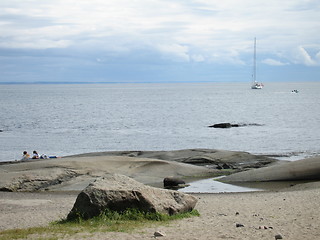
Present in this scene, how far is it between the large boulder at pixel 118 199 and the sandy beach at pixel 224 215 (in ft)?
2.47

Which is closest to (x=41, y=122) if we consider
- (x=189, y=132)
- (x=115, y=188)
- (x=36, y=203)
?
(x=189, y=132)

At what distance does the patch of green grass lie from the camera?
40.1 ft

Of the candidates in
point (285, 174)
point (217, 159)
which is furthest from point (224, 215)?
point (217, 159)

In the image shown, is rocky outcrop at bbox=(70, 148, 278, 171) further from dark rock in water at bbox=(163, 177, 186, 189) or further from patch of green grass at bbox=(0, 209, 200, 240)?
patch of green grass at bbox=(0, 209, 200, 240)

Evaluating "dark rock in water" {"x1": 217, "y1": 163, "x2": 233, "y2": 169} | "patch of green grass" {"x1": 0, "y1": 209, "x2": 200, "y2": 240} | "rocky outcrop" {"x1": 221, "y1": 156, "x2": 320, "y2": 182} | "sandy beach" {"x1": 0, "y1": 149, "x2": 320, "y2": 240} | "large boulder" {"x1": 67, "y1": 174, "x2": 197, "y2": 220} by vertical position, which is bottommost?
"dark rock in water" {"x1": 217, "y1": 163, "x2": 233, "y2": 169}

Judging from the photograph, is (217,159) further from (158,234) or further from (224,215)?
(158,234)

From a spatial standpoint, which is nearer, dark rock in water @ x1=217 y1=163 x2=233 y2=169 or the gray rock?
the gray rock

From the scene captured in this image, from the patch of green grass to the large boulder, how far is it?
161mm

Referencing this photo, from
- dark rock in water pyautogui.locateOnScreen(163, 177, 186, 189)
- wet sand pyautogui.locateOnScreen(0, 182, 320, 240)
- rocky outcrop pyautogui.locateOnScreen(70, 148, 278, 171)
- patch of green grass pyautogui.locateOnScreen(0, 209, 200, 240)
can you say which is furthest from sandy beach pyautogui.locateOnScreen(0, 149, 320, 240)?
rocky outcrop pyautogui.locateOnScreen(70, 148, 278, 171)

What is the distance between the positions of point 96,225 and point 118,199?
3.28 ft

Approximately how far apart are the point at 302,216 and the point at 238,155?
18938 mm

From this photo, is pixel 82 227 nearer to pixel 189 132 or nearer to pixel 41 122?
pixel 189 132

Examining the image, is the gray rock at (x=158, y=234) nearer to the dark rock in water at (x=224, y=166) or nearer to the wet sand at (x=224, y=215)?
the wet sand at (x=224, y=215)

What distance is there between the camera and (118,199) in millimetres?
13789
